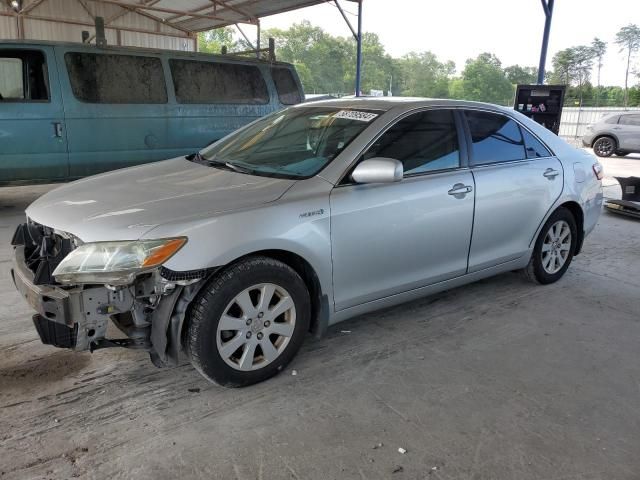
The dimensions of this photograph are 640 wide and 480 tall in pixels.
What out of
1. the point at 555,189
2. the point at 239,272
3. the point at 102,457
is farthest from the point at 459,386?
the point at 555,189

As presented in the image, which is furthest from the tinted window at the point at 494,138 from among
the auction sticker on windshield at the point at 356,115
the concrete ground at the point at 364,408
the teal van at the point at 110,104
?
the teal van at the point at 110,104

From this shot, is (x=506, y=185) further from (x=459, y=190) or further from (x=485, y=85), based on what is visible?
(x=485, y=85)

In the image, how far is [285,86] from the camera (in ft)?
27.4

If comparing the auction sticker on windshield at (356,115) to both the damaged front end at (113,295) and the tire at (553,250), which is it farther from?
the tire at (553,250)

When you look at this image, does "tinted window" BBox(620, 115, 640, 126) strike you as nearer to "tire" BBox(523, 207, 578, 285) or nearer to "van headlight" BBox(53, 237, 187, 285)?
"tire" BBox(523, 207, 578, 285)

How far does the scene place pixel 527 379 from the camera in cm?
310

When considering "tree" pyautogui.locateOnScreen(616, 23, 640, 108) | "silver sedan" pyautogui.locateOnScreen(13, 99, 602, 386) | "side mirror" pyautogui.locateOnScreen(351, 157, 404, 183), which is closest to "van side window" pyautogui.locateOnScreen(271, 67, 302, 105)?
"silver sedan" pyautogui.locateOnScreen(13, 99, 602, 386)

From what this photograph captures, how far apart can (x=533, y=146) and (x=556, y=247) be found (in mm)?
948

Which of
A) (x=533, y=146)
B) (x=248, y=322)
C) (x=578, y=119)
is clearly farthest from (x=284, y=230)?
(x=578, y=119)

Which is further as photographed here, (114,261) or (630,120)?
(630,120)

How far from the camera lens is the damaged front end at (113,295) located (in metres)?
2.46

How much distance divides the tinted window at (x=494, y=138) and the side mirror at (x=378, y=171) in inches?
41.2

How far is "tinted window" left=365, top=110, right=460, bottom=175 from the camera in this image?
11.0 feet

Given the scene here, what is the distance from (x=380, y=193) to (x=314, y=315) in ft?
2.76
